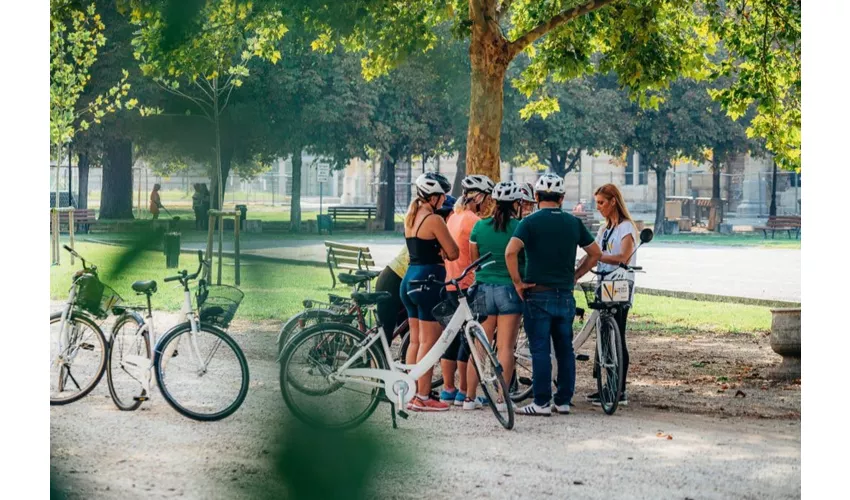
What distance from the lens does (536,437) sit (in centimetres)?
448

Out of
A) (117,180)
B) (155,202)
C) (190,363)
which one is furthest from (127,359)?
A: (155,202)

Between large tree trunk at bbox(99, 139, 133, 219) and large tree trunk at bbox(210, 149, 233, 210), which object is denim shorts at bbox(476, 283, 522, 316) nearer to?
large tree trunk at bbox(99, 139, 133, 219)

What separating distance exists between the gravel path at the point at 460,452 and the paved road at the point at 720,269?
243 cm

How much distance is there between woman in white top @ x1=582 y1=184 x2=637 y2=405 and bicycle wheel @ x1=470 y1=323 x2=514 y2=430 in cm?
66

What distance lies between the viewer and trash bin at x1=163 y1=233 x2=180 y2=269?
1025 millimetres

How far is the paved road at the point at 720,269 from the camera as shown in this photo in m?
11.3

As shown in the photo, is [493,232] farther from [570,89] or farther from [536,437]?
[570,89]

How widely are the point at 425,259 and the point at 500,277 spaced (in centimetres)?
37

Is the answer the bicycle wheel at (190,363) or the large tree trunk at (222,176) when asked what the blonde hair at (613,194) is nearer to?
the bicycle wheel at (190,363)

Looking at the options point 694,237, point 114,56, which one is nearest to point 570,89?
point 694,237

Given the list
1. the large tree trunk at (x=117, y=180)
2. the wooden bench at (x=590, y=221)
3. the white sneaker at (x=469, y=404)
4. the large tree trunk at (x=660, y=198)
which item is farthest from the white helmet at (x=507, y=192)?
the large tree trunk at (x=660, y=198)
